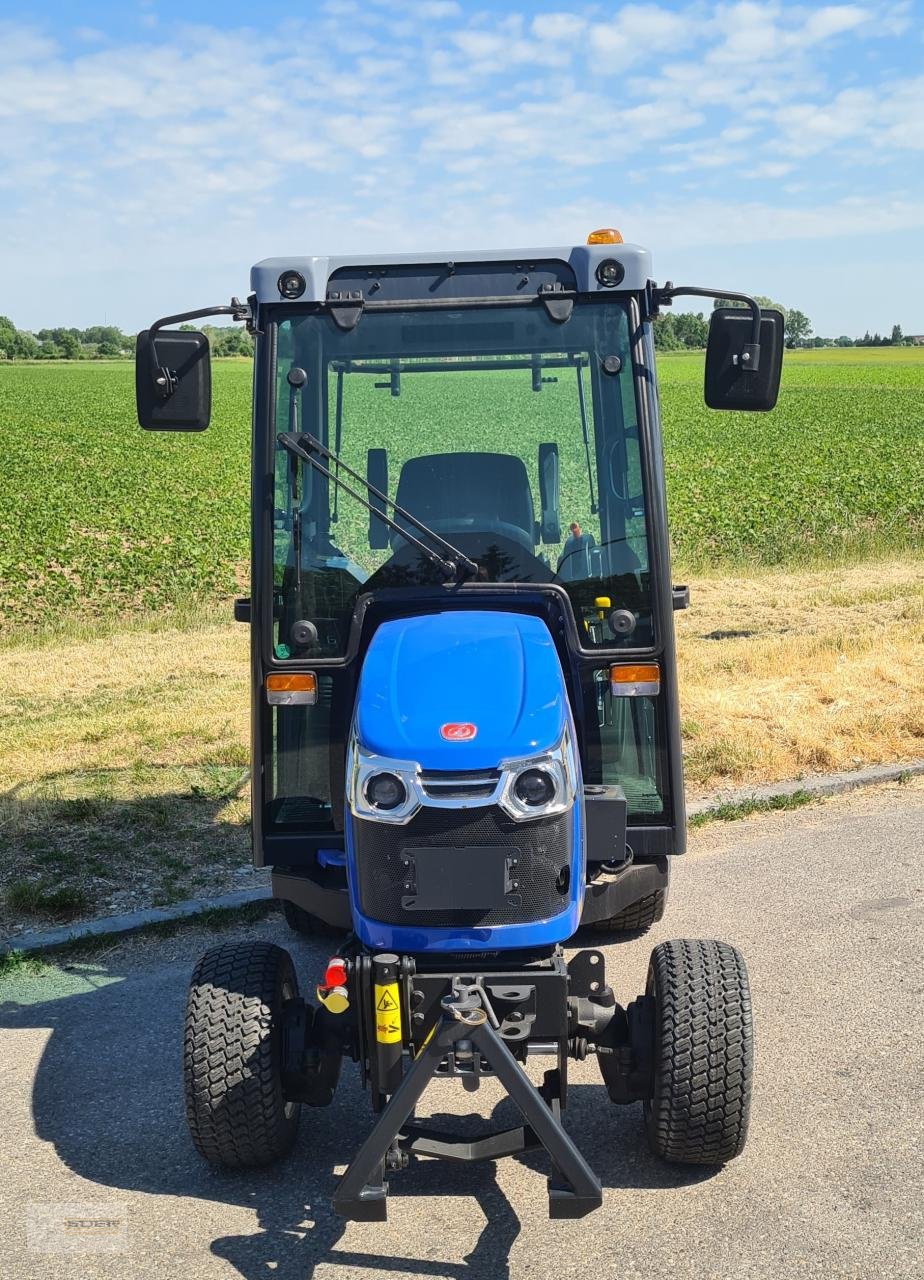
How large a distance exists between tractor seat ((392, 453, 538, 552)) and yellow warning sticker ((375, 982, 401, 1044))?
1.54 m

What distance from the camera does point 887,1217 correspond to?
3438 millimetres

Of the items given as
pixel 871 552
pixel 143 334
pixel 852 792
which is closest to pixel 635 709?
pixel 143 334

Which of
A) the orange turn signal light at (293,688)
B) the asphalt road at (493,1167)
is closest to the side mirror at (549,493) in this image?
the orange turn signal light at (293,688)

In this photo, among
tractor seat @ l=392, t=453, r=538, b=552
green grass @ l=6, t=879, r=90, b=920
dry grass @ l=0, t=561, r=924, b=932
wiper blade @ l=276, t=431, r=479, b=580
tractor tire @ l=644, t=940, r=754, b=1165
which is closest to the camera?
tractor tire @ l=644, t=940, r=754, b=1165

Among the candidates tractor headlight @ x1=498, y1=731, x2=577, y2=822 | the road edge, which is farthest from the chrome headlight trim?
the road edge

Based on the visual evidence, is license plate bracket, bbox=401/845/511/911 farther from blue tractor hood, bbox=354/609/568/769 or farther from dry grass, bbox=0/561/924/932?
dry grass, bbox=0/561/924/932

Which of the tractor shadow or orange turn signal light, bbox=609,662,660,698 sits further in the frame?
orange turn signal light, bbox=609,662,660,698

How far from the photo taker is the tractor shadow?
3.38 m

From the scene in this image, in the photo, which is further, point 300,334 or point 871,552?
point 871,552

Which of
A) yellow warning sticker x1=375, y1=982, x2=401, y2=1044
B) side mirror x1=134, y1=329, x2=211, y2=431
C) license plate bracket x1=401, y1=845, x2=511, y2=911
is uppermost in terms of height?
side mirror x1=134, y1=329, x2=211, y2=431

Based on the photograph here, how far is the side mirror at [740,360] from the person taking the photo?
412 centimetres

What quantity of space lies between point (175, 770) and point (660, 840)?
3736mm

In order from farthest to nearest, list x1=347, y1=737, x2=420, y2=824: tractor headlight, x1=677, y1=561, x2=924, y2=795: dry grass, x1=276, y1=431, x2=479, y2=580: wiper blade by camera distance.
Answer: x1=677, y1=561, x2=924, y2=795: dry grass → x1=276, y1=431, x2=479, y2=580: wiper blade → x1=347, y1=737, x2=420, y2=824: tractor headlight

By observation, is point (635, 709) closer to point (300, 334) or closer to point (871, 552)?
point (300, 334)
